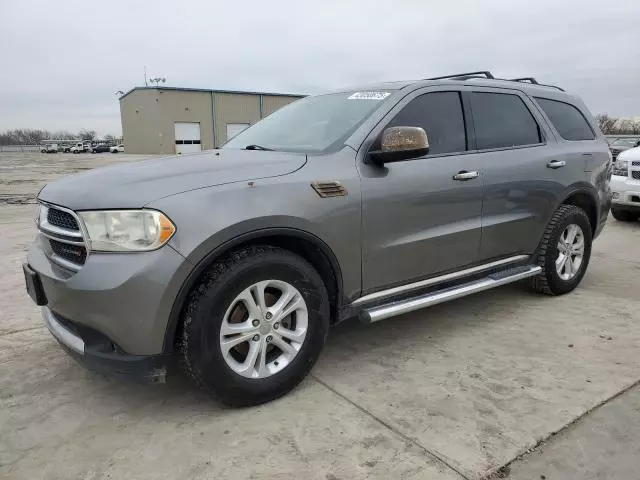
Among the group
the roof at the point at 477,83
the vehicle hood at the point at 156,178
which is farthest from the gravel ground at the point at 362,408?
the roof at the point at 477,83

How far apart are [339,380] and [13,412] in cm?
182

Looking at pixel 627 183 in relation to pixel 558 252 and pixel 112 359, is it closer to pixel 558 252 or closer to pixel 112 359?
pixel 558 252

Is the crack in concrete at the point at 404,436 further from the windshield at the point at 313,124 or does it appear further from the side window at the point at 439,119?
the side window at the point at 439,119

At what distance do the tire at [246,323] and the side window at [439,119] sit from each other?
1.29 meters

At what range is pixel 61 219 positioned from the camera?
278 cm

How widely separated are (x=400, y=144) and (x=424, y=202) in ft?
1.62

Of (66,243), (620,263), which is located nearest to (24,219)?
(66,243)

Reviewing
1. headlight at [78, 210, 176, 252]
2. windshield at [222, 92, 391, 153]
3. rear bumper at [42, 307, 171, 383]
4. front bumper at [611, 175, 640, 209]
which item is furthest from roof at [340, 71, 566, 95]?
front bumper at [611, 175, 640, 209]

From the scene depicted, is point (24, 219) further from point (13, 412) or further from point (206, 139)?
point (206, 139)

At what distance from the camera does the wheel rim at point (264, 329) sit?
2719 millimetres

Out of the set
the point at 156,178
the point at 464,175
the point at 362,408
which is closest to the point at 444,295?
the point at 464,175

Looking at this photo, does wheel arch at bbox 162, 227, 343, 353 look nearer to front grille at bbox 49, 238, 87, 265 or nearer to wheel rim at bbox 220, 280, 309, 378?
wheel rim at bbox 220, 280, 309, 378

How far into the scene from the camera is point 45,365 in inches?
135

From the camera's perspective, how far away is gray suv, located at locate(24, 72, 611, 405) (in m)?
2.50
